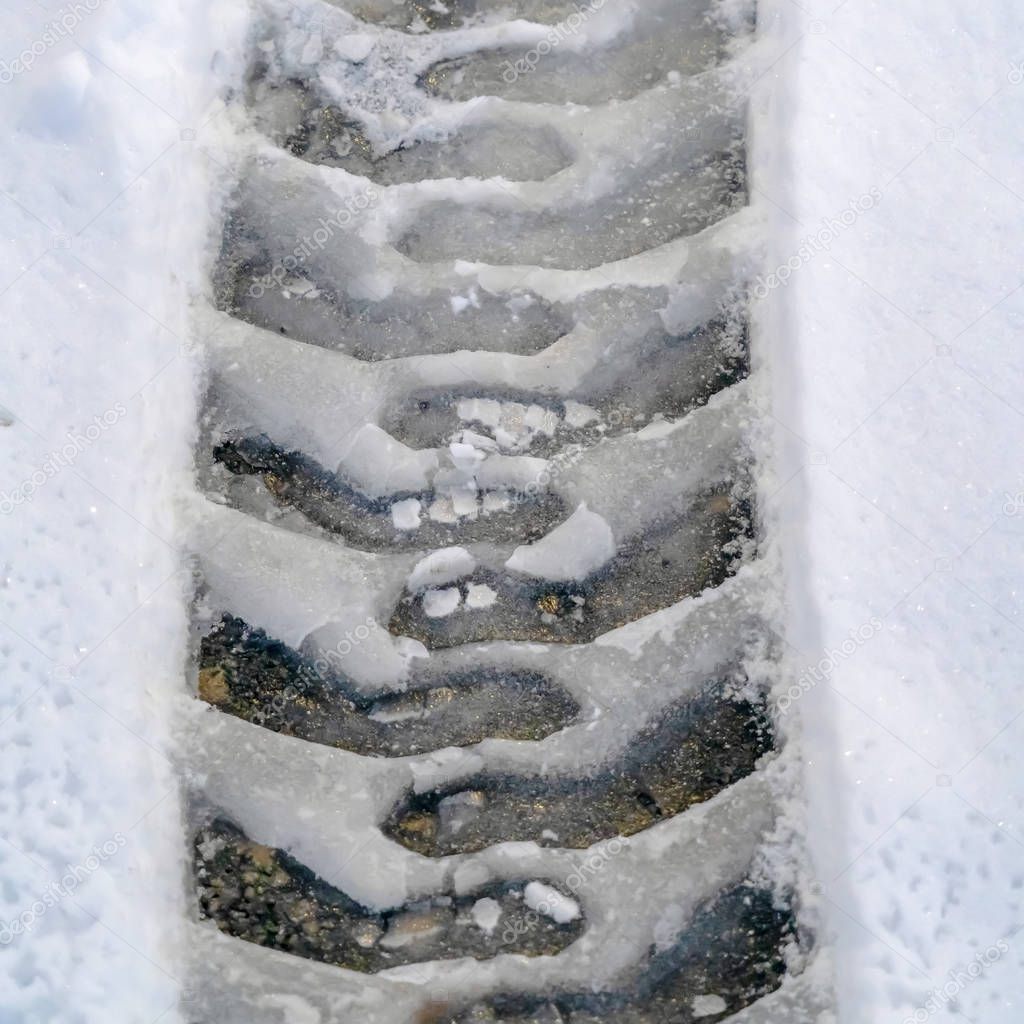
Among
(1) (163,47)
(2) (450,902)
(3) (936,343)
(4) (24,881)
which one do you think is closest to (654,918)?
(2) (450,902)

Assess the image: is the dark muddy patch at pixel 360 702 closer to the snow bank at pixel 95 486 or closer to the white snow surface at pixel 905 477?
the snow bank at pixel 95 486

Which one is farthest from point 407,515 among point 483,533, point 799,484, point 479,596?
point 799,484

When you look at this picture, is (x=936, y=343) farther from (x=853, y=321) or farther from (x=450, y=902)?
(x=450, y=902)

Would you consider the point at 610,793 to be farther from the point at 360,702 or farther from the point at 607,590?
the point at 360,702

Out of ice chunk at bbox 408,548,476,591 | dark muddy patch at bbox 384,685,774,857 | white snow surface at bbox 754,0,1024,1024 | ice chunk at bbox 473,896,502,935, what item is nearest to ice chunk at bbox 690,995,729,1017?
white snow surface at bbox 754,0,1024,1024

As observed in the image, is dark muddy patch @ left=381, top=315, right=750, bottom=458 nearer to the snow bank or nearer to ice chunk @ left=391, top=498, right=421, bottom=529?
ice chunk @ left=391, top=498, right=421, bottom=529

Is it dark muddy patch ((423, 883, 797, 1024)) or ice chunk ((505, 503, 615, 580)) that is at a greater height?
ice chunk ((505, 503, 615, 580))

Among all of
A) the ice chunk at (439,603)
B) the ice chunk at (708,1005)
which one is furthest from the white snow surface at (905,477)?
the ice chunk at (439,603)
